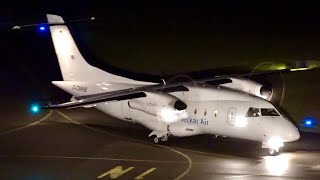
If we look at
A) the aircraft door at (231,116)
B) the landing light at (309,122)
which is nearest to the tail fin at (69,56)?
the aircraft door at (231,116)

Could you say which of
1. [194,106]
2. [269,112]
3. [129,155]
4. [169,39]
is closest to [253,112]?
[269,112]

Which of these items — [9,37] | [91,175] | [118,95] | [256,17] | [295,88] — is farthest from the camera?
[256,17]

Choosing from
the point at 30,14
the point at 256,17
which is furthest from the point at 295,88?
the point at 30,14

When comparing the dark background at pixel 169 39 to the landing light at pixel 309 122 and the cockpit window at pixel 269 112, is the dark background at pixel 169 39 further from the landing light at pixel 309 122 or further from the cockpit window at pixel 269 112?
the cockpit window at pixel 269 112

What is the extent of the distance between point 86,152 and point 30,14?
176 ft

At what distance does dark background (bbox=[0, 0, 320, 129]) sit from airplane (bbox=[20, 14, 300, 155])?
183 inches

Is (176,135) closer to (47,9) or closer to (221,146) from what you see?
(221,146)

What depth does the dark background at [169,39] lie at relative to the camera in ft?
135

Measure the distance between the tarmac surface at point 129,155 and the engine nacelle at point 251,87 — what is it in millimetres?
2283

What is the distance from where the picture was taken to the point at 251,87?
26.9 meters

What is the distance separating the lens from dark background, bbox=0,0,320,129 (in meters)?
41.1

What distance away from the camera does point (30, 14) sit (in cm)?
7525

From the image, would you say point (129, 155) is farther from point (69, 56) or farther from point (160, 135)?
point (69, 56)

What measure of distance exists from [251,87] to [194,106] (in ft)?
10.7
